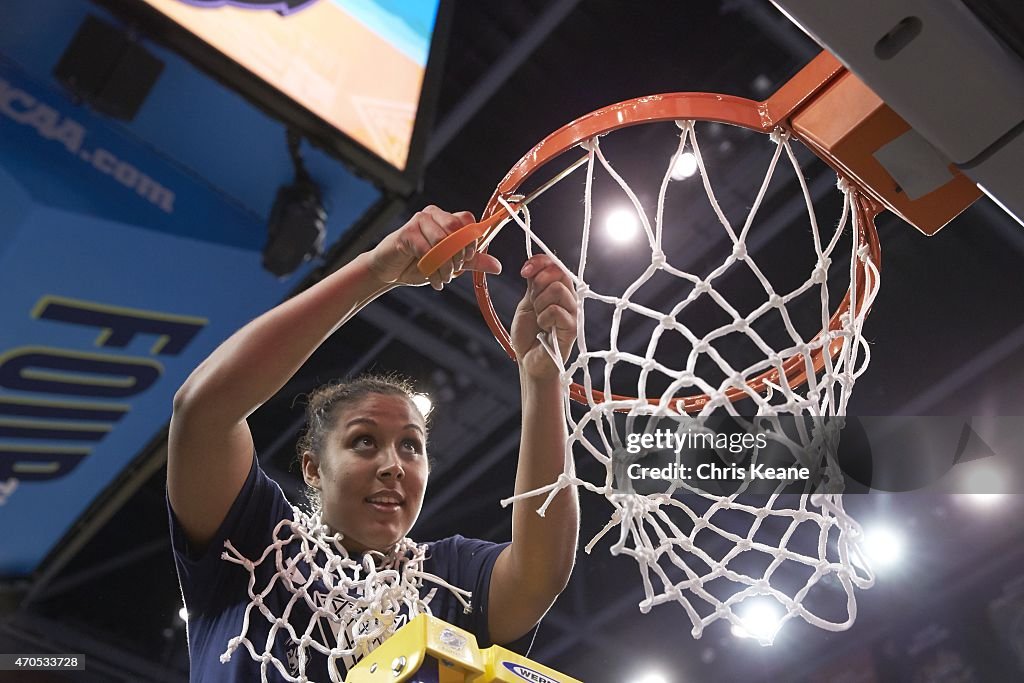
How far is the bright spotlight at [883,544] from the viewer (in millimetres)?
3543

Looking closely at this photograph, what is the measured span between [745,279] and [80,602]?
2520mm

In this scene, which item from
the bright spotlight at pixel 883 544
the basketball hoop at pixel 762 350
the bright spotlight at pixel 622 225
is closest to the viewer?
the basketball hoop at pixel 762 350

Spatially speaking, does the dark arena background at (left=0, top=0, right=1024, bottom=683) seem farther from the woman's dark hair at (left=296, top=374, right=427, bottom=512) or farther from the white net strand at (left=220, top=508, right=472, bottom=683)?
the white net strand at (left=220, top=508, right=472, bottom=683)

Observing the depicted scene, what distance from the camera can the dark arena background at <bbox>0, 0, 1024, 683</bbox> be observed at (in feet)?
5.70

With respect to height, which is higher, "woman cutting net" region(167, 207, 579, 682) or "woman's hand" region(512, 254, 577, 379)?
"woman's hand" region(512, 254, 577, 379)

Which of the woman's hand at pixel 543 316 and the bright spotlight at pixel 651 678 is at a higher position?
the bright spotlight at pixel 651 678

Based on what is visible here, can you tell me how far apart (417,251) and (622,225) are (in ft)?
3.35

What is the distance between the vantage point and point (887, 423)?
3115 mm

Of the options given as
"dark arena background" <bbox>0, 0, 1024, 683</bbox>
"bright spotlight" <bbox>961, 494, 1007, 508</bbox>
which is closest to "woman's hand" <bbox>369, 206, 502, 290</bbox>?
"dark arena background" <bbox>0, 0, 1024, 683</bbox>

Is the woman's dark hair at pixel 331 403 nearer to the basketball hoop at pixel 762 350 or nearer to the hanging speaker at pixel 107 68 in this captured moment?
the basketball hoop at pixel 762 350

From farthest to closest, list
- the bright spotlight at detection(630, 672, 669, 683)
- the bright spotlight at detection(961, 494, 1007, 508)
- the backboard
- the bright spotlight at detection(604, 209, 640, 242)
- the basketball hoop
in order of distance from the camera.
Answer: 1. the bright spotlight at detection(630, 672, 669, 683)
2. the bright spotlight at detection(961, 494, 1007, 508)
3. the bright spotlight at detection(604, 209, 640, 242)
4. the basketball hoop
5. the backboard

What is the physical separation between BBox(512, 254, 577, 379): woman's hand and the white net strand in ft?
1.14

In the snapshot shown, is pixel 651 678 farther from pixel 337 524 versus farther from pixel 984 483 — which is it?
pixel 337 524

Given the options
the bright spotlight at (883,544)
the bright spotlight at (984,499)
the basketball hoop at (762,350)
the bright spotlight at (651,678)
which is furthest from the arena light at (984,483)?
the basketball hoop at (762,350)
